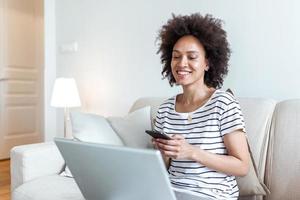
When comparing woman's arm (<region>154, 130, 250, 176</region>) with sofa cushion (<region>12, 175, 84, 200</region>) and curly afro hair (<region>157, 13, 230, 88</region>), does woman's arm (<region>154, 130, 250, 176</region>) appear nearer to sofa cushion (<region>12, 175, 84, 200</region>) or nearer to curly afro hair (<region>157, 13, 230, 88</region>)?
curly afro hair (<region>157, 13, 230, 88</region>)

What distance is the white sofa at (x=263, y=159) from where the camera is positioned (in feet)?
4.99

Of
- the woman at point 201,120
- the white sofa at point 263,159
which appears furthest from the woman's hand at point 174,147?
the white sofa at point 263,159

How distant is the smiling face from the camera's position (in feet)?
4.45

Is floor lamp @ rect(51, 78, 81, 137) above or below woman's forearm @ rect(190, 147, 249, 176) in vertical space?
above

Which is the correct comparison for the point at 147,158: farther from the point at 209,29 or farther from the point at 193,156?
the point at 209,29

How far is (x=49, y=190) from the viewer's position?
1.65 metres

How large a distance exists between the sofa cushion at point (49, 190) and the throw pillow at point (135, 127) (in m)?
0.35

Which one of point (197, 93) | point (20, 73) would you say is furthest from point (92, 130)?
point (20, 73)

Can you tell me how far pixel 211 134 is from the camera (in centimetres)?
124

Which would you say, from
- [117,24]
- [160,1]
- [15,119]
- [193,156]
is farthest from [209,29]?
[15,119]

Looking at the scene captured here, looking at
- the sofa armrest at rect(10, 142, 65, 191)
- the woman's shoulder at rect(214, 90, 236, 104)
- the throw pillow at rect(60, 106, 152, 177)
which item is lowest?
the sofa armrest at rect(10, 142, 65, 191)

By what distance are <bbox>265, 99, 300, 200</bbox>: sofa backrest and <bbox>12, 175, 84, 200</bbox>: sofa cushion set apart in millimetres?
850

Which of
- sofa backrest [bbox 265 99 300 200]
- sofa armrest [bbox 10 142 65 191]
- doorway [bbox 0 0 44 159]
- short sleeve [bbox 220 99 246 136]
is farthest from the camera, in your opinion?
doorway [bbox 0 0 44 159]

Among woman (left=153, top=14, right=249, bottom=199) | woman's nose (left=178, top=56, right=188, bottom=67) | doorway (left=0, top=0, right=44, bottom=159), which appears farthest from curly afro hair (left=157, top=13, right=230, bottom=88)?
doorway (left=0, top=0, right=44, bottom=159)
